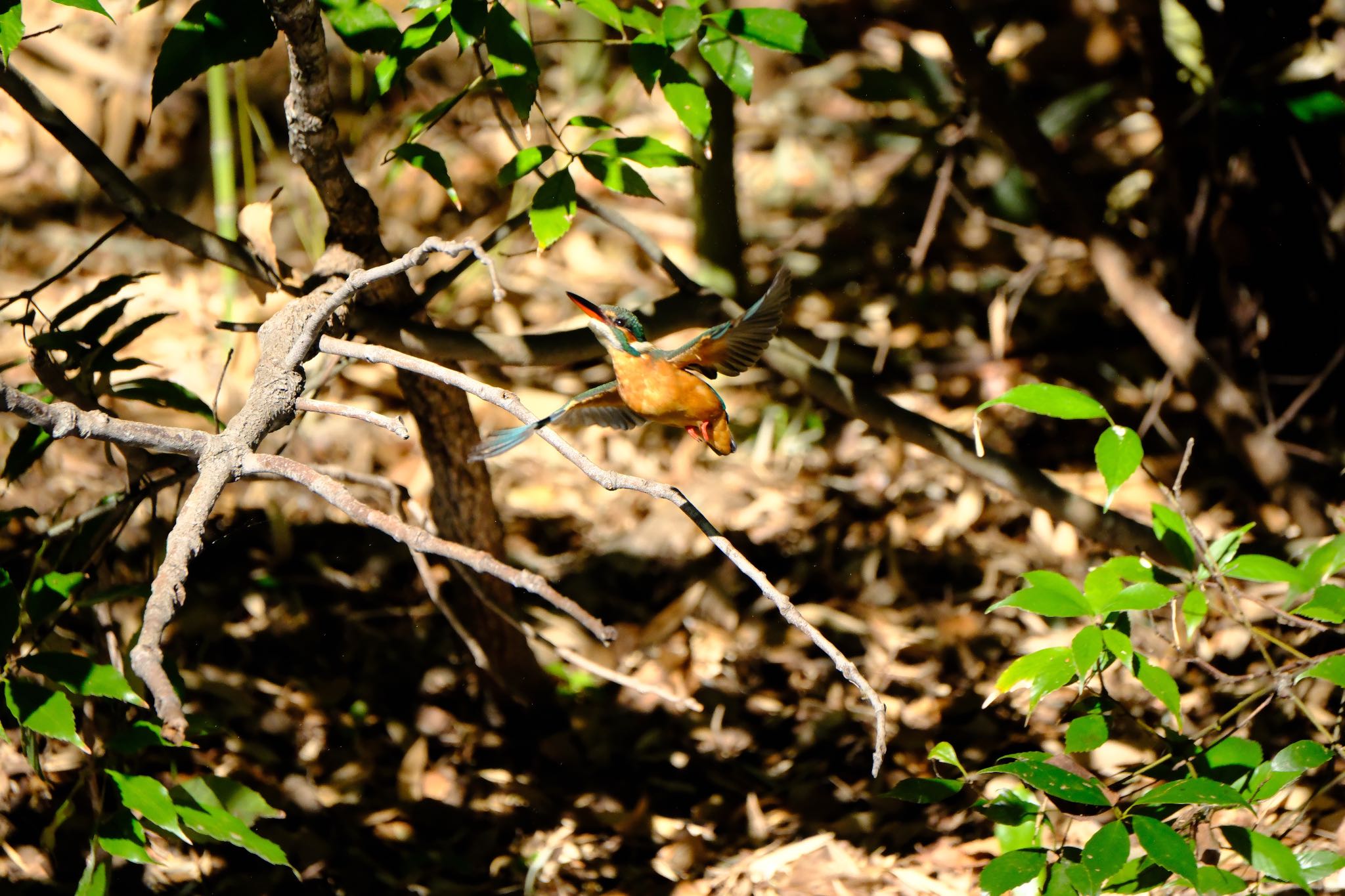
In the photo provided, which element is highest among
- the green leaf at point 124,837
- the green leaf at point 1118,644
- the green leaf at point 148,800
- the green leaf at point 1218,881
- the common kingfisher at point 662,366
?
the common kingfisher at point 662,366

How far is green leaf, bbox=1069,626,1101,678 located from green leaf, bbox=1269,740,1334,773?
37 cm

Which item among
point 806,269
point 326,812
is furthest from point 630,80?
point 326,812

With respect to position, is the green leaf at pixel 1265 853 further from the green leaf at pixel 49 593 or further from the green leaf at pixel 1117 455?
the green leaf at pixel 49 593

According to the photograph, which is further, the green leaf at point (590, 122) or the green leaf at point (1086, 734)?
the green leaf at point (590, 122)

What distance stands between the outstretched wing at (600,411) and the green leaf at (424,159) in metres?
0.33

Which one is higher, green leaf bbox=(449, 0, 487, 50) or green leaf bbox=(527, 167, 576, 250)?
green leaf bbox=(449, 0, 487, 50)

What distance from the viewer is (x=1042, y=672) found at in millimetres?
1434

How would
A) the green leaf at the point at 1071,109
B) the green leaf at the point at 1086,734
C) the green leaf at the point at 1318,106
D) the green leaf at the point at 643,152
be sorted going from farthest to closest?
the green leaf at the point at 1071,109 < the green leaf at the point at 1318,106 < the green leaf at the point at 643,152 < the green leaf at the point at 1086,734

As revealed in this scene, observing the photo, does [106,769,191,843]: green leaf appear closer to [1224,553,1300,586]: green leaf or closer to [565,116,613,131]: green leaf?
[565,116,613,131]: green leaf

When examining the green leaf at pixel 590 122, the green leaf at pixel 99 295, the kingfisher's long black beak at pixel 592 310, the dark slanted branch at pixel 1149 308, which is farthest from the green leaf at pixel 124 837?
the dark slanted branch at pixel 1149 308

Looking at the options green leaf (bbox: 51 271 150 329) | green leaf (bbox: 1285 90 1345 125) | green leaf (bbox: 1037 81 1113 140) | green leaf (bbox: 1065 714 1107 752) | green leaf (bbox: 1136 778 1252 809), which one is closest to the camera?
green leaf (bbox: 1136 778 1252 809)

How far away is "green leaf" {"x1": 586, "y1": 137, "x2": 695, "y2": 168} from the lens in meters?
1.68

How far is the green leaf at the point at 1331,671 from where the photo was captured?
1.41m

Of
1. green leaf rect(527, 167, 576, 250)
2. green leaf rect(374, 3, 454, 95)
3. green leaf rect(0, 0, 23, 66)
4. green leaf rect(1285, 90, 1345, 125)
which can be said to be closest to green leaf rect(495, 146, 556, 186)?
green leaf rect(527, 167, 576, 250)
